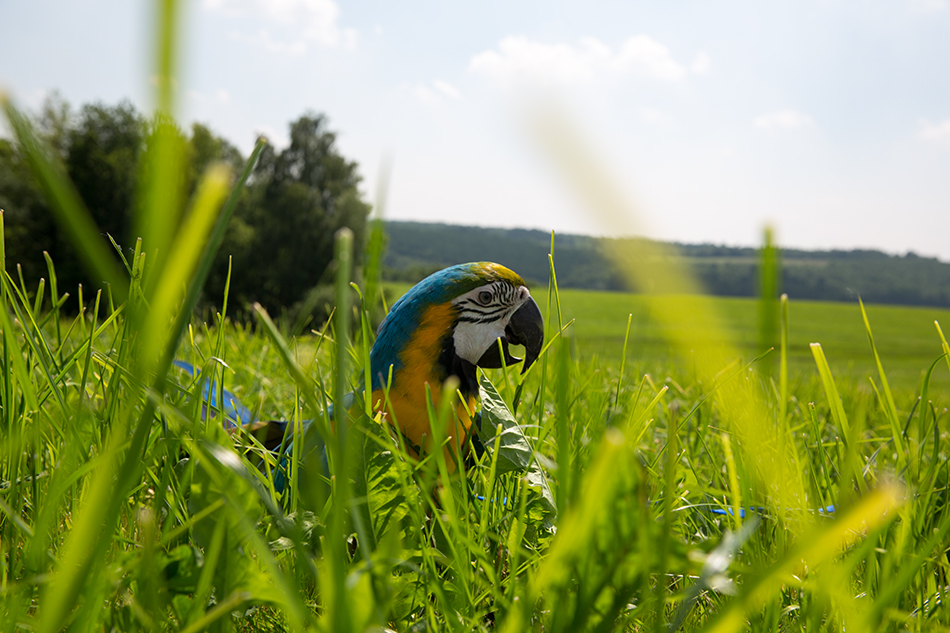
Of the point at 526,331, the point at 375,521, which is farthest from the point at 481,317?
the point at 375,521

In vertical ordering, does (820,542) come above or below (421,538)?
above

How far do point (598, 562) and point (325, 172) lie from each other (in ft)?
82.3

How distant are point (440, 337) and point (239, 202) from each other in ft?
69.3

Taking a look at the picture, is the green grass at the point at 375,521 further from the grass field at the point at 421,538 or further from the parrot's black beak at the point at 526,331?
the parrot's black beak at the point at 526,331

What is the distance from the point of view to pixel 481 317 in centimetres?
143

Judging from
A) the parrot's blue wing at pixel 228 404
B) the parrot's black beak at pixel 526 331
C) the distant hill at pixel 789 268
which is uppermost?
the distant hill at pixel 789 268

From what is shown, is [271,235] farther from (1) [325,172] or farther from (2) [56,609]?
(2) [56,609]

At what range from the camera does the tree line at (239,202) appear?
59.6 ft

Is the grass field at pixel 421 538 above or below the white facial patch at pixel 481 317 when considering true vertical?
below

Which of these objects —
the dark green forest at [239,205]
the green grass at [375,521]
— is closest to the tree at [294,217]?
the dark green forest at [239,205]

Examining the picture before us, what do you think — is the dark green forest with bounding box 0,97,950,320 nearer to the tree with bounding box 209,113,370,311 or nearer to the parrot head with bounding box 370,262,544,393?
the tree with bounding box 209,113,370,311

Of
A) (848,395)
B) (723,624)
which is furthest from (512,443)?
(848,395)

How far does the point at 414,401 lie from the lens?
128 centimetres

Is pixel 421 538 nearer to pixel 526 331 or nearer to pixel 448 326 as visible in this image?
pixel 448 326
